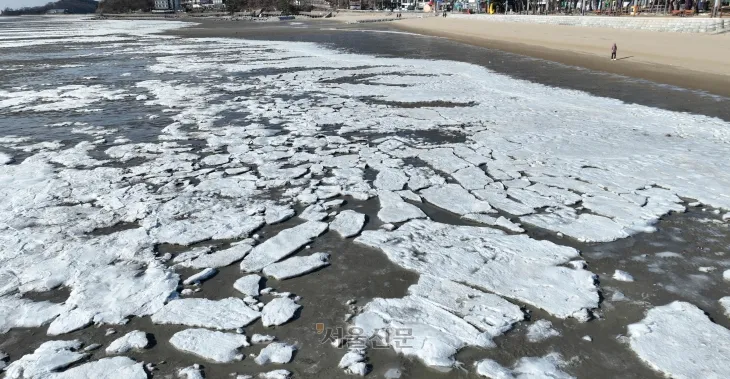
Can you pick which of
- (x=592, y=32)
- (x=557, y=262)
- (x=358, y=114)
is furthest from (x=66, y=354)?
(x=592, y=32)

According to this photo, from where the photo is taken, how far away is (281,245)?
159 inches

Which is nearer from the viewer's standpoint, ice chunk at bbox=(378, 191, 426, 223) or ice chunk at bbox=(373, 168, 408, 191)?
ice chunk at bbox=(378, 191, 426, 223)

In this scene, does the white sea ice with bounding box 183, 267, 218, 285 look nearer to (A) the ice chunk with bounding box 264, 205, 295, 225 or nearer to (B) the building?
(A) the ice chunk with bounding box 264, 205, 295, 225

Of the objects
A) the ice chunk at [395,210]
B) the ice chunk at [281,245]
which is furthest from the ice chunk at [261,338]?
the ice chunk at [395,210]

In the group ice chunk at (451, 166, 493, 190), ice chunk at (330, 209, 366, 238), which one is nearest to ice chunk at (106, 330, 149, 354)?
ice chunk at (330, 209, 366, 238)

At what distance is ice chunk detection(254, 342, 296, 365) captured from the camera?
2.72 meters

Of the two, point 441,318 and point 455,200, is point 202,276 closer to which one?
point 441,318

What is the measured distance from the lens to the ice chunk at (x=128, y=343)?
111 inches

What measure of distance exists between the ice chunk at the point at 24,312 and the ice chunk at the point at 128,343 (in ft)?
2.00

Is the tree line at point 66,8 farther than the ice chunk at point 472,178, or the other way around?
the tree line at point 66,8

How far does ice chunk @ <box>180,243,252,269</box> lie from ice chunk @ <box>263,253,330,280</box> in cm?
34

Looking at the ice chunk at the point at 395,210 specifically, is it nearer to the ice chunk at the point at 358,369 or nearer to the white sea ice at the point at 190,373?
the ice chunk at the point at 358,369

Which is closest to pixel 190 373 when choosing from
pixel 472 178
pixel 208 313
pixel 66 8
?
pixel 208 313

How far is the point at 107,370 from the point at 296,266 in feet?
4.80
